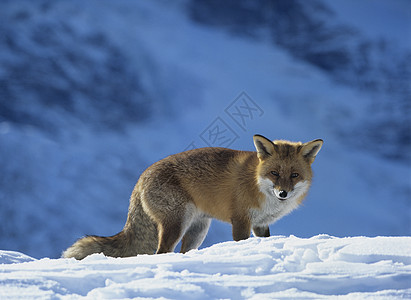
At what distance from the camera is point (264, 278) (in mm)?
3668

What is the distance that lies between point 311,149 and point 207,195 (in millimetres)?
1664

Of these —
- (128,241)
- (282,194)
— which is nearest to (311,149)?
(282,194)

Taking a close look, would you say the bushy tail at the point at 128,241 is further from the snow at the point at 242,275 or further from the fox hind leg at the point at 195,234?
the snow at the point at 242,275

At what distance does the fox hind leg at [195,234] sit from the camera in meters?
6.84

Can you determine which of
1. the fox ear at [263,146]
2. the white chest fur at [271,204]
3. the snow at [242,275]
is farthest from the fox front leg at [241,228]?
the snow at [242,275]

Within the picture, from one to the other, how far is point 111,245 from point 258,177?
8.14 ft

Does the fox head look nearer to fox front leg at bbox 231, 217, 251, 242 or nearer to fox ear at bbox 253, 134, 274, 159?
fox ear at bbox 253, 134, 274, 159

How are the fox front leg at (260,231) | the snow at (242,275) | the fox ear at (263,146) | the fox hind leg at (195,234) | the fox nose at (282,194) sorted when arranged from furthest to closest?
the fox hind leg at (195,234)
the fox front leg at (260,231)
the fox ear at (263,146)
the fox nose at (282,194)
the snow at (242,275)

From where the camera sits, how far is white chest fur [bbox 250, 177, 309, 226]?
607 cm

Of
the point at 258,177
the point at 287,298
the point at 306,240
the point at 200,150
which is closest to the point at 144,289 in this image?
the point at 287,298

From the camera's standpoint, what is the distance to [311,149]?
20.3 ft

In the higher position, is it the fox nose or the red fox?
the red fox

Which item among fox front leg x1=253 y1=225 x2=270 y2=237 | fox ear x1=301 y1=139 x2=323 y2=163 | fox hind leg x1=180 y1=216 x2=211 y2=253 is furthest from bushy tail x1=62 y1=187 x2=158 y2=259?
fox ear x1=301 y1=139 x2=323 y2=163

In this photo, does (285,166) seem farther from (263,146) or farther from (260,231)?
(260,231)
